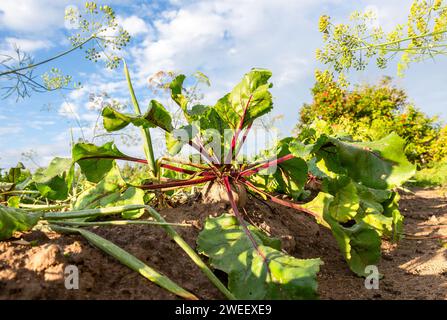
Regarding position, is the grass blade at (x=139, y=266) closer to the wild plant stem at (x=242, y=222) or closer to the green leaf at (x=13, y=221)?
the green leaf at (x=13, y=221)

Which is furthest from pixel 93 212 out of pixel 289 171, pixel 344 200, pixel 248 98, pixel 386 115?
pixel 386 115

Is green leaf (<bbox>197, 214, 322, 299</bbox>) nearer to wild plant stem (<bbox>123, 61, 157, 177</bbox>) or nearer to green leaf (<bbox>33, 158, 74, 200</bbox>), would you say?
wild plant stem (<bbox>123, 61, 157, 177</bbox>)

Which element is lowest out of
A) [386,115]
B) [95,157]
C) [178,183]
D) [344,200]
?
[344,200]

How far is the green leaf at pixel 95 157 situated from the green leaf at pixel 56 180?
74 millimetres

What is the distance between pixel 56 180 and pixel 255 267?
1222 millimetres

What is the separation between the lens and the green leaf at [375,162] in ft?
6.17

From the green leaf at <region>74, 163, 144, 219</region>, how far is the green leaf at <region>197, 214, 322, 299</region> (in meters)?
0.45

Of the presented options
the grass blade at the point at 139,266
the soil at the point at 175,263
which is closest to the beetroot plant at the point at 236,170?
the soil at the point at 175,263

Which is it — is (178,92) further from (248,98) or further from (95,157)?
(95,157)

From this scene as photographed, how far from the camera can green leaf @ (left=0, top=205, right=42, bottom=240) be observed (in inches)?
48.9

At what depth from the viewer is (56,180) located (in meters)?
1.98

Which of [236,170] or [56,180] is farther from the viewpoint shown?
[236,170]
